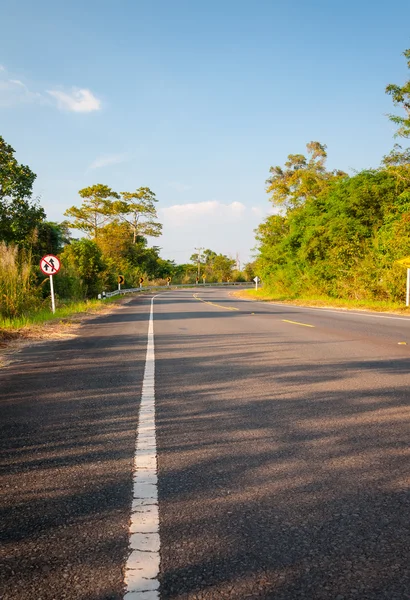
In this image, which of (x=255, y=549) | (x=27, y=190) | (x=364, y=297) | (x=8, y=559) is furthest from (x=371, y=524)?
(x=27, y=190)

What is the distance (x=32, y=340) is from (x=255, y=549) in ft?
32.4

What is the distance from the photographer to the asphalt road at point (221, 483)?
201 centimetres

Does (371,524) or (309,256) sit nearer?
(371,524)

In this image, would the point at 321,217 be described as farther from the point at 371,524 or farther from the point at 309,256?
the point at 371,524

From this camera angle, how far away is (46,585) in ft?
6.41

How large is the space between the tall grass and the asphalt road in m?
7.70

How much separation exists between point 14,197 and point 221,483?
2635cm

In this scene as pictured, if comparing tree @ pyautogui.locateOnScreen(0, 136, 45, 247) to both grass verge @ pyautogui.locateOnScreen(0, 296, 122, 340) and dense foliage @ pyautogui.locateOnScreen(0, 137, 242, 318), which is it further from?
grass verge @ pyautogui.locateOnScreen(0, 296, 122, 340)

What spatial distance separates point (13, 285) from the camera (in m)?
13.6

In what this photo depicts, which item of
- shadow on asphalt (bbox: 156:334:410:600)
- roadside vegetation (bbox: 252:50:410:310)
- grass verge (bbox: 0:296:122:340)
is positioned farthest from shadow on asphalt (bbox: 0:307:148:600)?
roadside vegetation (bbox: 252:50:410:310)

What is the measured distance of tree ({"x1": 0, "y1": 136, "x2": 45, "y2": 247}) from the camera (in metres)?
25.7

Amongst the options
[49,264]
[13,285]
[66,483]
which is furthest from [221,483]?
[49,264]

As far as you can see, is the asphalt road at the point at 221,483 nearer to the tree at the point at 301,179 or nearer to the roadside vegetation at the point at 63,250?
the roadside vegetation at the point at 63,250

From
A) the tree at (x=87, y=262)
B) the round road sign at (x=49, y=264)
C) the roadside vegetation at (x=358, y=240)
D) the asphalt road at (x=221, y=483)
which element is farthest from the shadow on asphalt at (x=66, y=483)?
the tree at (x=87, y=262)
